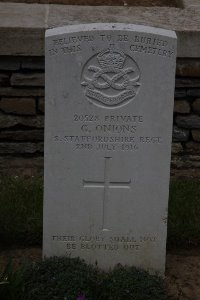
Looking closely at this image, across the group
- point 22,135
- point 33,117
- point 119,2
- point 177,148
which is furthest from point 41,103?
point 119,2

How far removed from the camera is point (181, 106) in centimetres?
571

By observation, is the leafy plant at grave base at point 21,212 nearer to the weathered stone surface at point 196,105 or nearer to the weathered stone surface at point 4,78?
the weathered stone surface at point 4,78

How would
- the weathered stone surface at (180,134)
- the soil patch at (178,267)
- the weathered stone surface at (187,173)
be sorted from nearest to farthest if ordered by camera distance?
the soil patch at (178,267) → the weathered stone surface at (180,134) → the weathered stone surface at (187,173)

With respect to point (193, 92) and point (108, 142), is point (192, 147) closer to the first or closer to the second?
point (193, 92)

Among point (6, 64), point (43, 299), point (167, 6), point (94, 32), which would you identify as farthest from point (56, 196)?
point (167, 6)

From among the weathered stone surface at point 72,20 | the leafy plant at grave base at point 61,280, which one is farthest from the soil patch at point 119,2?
the leafy plant at grave base at point 61,280

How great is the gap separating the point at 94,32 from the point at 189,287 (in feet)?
5.27

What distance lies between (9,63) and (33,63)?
172 millimetres

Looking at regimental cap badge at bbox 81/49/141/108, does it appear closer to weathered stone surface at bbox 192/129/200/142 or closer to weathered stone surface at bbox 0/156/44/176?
weathered stone surface at bbox 192/129/200/142

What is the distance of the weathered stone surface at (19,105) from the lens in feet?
18.6

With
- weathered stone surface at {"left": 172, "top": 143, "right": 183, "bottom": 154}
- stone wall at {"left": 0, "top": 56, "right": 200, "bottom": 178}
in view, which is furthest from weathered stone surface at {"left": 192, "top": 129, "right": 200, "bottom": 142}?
weathered stone surface at {"left": 172, "top": 143, "right": 183, "bottom": 154}

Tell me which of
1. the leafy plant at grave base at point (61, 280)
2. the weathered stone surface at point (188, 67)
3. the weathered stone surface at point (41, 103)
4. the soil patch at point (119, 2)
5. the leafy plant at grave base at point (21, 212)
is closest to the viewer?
the leafy plant at grave base at point (61, 280)

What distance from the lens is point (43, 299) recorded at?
418 cm

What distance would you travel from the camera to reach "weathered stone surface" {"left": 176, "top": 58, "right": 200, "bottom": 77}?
18.3 ft
